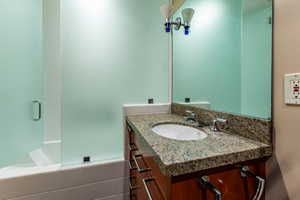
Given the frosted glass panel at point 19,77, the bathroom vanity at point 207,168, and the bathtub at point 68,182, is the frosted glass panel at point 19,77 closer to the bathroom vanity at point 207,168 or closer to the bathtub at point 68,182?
the bathtub at point 68,182

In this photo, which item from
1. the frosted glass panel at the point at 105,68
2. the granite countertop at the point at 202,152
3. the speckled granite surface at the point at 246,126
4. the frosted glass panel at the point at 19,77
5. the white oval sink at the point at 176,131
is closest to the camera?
the granite countertop at the point at 202,152

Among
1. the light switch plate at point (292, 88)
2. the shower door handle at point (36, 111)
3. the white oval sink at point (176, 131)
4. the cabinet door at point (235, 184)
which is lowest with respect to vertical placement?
the cabinet door at point (235, 184)

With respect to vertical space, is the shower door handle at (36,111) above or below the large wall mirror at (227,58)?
below

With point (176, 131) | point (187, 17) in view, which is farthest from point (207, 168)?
point (187, 17)

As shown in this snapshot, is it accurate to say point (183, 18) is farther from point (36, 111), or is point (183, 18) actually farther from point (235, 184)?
point (36, 111)

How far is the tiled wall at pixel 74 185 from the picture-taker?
3.42 feet

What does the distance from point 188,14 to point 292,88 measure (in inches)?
40.5

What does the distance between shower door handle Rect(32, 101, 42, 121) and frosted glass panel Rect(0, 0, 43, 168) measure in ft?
0.12

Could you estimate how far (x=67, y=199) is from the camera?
1.16 meters

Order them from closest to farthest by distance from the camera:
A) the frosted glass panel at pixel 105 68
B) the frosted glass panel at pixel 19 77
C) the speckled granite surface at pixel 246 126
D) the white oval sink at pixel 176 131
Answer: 1. the speckled granite surface at pixel 246 126
2. the white oval sink at pixel 176 131
3. the frosted glass panel at pixel 105 68
4. the frosted glass panel at pixel 19 77

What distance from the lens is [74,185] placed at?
117 cm

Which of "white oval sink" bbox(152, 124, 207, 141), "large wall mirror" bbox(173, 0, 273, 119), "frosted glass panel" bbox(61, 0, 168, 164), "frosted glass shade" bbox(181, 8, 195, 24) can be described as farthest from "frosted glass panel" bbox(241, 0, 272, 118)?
"frosted glass panel" bbox(61, 0, 168, 164)

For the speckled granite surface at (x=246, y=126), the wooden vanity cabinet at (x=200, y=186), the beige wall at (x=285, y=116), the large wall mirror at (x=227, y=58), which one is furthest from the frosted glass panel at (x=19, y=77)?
the beige wall at (x=285, y=116)

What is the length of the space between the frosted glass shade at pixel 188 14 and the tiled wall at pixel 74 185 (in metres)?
1.36
